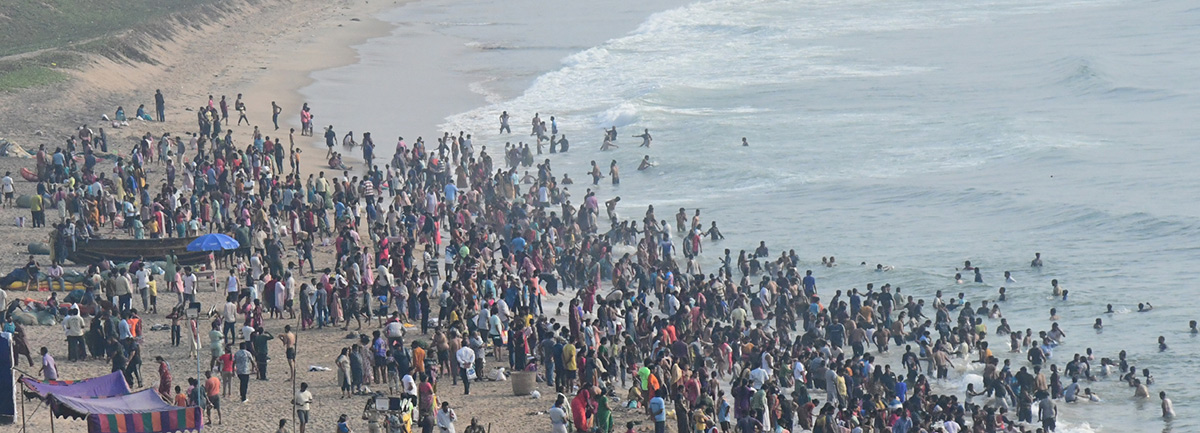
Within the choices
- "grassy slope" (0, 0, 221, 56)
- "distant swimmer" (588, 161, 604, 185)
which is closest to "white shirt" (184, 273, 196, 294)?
"distant swimmer" (588, 161, 604, 185)

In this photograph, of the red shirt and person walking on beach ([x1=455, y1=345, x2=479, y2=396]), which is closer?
the red shirt

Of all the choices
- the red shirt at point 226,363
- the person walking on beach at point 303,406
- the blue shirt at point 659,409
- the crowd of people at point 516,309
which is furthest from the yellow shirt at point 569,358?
the red shirt at point 226,363

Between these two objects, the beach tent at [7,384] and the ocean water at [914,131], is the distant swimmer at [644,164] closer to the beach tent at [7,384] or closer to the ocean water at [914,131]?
the ocean water at [914,131]

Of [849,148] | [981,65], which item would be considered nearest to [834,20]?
[981,65]

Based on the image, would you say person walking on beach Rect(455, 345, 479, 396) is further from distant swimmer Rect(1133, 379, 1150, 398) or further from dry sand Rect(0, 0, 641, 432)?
distant swimmer Rect(1133, 379, 1150, 398)

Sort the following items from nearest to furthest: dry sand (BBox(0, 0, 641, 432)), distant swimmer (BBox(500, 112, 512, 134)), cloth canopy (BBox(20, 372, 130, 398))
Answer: cloth canopy (BBox(20, 372, 130, 398)), dry sand (BBox(0, 0, 641, 432)), distant swimmer (BBox(500, 112, 512, 134))

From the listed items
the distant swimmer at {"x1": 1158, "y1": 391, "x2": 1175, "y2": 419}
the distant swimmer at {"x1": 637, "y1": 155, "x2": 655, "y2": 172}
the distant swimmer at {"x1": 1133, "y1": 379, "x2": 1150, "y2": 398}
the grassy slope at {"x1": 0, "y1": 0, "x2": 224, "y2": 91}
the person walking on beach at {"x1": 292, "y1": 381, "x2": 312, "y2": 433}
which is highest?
the grassy slope at {"x1": 0, "y1": 0, "x2": 224, "y2": 91}

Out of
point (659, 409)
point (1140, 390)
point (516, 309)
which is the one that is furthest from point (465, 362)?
point (1140, 390)
